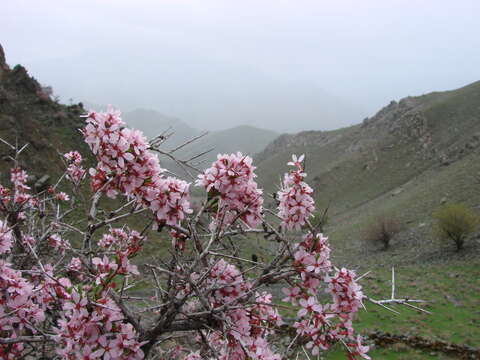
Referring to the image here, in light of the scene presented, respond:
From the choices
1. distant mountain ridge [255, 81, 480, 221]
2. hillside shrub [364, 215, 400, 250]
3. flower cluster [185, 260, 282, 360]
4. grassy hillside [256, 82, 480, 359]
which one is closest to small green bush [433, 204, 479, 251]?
grassy hillside [256, 82, 480, 359]

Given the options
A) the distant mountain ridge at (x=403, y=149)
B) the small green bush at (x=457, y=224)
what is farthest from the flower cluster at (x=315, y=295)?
the distant mountain ridge at (x=403, y=149)

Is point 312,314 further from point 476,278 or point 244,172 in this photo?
point 476,278

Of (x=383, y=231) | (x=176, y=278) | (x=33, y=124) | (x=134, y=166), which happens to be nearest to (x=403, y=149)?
(x=383, y=231)

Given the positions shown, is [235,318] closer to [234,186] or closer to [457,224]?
[234,186]

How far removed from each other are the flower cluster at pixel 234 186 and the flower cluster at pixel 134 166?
0.24m

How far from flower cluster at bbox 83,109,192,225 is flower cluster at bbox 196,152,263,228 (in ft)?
0.77

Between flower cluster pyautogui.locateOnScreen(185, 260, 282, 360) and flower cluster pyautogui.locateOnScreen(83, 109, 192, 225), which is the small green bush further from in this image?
flower cluster pyautogui.locateOnScreen(83, 109, 192, 225)

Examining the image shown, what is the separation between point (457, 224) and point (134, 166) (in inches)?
827

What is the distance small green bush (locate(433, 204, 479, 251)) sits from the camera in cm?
1869

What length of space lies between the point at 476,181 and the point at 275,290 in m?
24.1

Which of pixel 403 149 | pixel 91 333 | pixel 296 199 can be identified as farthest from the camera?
pixel 403 149

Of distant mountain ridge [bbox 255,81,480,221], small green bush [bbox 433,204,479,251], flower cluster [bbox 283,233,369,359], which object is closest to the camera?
flower cluster [bbox 283,233,369,359]

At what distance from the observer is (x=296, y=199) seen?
233cm

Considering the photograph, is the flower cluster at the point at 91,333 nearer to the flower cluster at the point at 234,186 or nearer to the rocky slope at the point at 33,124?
the flower cluster at the point at 234,186
